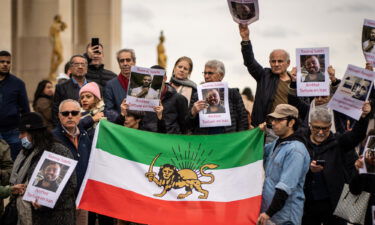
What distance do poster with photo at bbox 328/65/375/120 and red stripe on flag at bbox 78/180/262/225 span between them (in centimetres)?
194

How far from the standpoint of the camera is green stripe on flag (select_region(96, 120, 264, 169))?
12.0 metres

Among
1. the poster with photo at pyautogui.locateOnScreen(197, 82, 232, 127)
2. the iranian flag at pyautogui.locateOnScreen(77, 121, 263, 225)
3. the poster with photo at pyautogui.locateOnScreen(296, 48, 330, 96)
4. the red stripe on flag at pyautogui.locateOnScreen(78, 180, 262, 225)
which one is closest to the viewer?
the red stripe on flag at pyautogui.locateOnScreen(78, 180, 262, 225)

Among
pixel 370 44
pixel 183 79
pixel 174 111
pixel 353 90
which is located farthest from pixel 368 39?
pixel 174 111

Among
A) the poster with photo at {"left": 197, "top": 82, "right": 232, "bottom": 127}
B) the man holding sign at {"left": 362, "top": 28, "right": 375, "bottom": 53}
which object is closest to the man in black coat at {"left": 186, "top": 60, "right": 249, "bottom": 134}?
the poster with photo at {"left": 197, "top": 82, "right": 232, "bottom": 127}

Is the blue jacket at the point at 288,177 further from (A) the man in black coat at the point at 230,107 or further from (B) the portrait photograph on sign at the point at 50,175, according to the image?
(B) the portrait photograph on sign at the point at 50,175

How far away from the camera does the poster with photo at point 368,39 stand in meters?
13.6

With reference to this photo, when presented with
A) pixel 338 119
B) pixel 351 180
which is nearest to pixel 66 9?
pixel 338 119

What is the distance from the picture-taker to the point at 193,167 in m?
12.0

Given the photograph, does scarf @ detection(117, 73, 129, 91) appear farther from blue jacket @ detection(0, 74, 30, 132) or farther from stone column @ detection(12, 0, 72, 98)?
stone column @ detection(12, 0, 72, 98)

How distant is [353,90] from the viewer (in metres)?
12.8

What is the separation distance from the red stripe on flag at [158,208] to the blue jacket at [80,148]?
41 cm

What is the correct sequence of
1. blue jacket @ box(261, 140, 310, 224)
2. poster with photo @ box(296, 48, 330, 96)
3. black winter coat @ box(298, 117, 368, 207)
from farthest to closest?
poster with photo @ box(296, 48, 330, 96) → black winter coat @ box(298, 117, 368, 207) → blue jacket @ box(261, 140, 310, 224)

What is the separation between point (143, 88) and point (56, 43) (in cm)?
1910

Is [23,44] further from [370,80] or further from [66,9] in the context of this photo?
[370,80]
